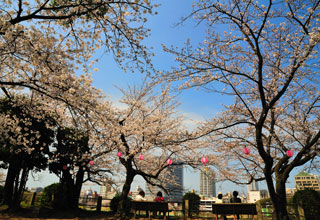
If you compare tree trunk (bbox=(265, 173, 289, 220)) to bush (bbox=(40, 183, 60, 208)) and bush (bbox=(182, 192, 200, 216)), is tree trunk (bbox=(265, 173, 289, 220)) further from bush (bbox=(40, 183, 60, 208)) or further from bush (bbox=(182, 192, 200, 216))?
bush (bbox=(40, 183, 60, 208))

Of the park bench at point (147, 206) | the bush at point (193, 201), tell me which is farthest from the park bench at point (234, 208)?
the bush at point (193, 201)

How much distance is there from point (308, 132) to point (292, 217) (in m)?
4.77

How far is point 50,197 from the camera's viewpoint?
490 inches

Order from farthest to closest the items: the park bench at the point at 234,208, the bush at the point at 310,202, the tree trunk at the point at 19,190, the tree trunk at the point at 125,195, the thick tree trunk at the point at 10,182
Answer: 1. the thick tree trunk at the point at 10,182
2. the tree trunk at the point at 19,190
3. the tree trunk at the point at 125,195
4. the bush at the point at 310,202
5. the park bench at the point at 234,208

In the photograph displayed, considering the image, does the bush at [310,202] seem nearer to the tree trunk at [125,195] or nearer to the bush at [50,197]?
the tree trunk at [125,195]

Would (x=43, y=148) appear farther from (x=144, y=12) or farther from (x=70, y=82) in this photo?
(x=144, y=12)

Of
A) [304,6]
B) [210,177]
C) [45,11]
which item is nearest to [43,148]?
[45,11]

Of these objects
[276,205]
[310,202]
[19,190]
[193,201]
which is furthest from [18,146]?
[310,202]

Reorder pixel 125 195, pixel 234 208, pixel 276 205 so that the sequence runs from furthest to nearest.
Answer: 1. pixel 125 195
2. pixel 234 208
3. pixel 276 205

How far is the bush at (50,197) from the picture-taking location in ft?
40.2

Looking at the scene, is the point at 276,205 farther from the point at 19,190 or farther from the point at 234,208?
the point at 19,190

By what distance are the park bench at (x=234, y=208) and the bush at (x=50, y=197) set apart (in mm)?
9608

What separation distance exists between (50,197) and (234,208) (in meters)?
10.8

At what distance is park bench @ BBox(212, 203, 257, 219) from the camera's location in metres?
8.37
